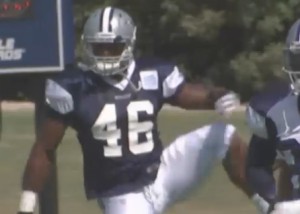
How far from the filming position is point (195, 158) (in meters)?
6.60

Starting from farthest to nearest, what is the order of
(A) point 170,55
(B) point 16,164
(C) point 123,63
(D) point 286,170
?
1. (A) point 170,55
2. (B) point 16,164
3. (C) point 123,63
4. (D) point 286,170

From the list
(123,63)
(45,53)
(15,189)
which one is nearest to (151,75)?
(123,63)

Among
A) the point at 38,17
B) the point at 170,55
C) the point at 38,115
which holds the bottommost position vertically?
the point at 170,55

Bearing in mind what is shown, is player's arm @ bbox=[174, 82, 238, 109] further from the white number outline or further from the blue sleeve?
the blue sleeve

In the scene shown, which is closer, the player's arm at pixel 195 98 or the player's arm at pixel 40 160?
the player's arm at pixel 40 160

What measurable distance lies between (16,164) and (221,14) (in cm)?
824

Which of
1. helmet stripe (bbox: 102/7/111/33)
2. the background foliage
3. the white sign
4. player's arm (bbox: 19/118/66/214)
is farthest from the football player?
the background foliage

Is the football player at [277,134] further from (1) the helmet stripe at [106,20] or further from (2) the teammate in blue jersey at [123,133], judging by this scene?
(1) the helmet stripe at [106,20]

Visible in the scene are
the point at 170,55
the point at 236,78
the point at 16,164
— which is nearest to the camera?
the point at 16,164

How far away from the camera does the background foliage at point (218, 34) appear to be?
740 inches

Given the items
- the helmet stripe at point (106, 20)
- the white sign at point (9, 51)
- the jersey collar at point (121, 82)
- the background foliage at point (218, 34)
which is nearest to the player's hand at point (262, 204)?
the jersey collar at point (121, 82)

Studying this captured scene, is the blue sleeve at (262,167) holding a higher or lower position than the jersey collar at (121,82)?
lower

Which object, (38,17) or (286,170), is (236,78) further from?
(286,170)

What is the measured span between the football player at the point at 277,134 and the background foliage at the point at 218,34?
12388 millimetres
